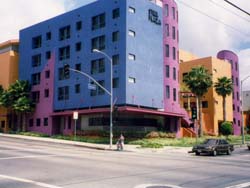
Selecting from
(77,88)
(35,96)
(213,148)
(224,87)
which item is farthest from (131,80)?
(224,87)

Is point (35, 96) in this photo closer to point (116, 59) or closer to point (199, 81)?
point (116, 59)

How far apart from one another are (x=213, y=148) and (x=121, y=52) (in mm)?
19719

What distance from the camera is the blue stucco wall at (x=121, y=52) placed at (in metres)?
46.7

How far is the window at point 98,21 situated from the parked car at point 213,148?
80.8 ft

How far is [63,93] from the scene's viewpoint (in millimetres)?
54531

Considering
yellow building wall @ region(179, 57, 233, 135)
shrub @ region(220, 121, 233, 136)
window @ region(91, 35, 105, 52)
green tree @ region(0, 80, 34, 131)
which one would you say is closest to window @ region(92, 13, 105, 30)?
window @ region(91, 35, 105, 52)

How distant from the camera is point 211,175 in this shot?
15883 millimetres

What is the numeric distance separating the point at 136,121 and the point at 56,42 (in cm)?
1848

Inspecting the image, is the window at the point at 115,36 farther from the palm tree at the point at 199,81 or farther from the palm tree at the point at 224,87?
the palm tree at the point at 224,87

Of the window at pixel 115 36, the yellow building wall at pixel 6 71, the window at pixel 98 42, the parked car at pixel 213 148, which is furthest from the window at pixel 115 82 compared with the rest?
the yellow building wall at pixel 6 71

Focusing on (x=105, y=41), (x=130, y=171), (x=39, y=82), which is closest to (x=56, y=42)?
(x=39, y=82)

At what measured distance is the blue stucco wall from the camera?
46.7 metres

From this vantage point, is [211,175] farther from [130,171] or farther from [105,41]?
[105,41]

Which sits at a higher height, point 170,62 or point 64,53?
point 64,53
